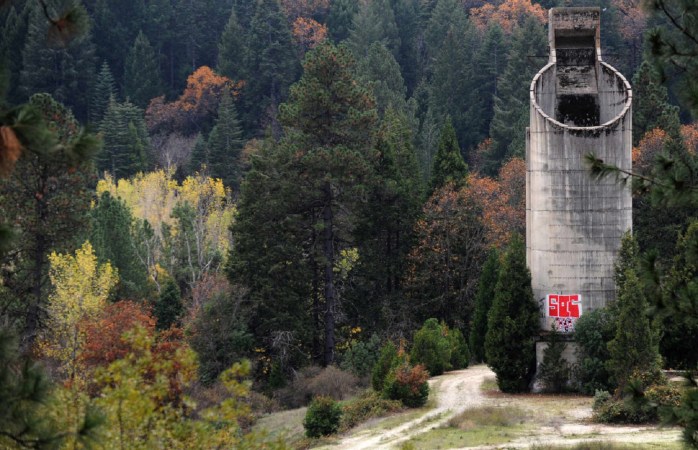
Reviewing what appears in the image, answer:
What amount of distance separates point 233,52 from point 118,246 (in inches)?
1610

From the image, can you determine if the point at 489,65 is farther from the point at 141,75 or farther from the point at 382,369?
the point at 382,369

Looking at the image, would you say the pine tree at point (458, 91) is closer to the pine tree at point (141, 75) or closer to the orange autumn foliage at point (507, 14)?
the orange autumn foliage at point (507, 14)

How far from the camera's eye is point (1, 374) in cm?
960

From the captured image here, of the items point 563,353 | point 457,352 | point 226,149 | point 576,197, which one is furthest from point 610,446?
point 226,149

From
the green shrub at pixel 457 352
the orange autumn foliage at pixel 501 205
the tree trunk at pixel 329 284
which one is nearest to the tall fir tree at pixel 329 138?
the tree trunk at pixel 329 284

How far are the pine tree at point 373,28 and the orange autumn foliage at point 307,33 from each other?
2.60 meters

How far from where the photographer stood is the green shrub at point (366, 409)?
29312 mm

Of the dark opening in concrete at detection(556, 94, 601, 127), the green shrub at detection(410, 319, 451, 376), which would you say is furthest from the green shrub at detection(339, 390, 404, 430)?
the dark opening in concrete at detection(556, 94, 601, 127)

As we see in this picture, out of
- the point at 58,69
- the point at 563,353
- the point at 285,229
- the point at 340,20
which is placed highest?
the point at 340,20

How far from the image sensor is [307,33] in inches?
3489

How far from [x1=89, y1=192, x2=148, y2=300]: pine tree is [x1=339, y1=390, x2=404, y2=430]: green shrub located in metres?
16.5

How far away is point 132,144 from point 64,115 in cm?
3920

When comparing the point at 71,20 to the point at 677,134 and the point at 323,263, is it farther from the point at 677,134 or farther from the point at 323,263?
the point at 677,134

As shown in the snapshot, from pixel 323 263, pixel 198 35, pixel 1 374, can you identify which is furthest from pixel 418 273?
pixel 198 35
